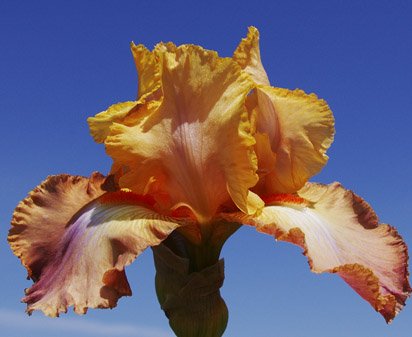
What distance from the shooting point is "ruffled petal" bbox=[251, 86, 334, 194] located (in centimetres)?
367

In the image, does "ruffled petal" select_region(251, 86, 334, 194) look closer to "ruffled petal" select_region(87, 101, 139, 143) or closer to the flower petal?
the flower petal

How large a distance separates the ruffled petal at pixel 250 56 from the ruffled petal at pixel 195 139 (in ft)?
1.48

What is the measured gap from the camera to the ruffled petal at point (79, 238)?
10.3 ft

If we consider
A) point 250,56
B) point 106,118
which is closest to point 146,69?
point 106,118

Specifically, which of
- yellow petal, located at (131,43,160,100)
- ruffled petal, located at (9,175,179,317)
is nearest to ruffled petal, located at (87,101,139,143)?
yellow petal, located at (131,43,160,100)

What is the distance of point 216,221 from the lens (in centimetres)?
346

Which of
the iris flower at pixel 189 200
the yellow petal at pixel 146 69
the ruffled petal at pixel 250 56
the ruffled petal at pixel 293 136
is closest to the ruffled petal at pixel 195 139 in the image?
the iris flower at pixel 189 200

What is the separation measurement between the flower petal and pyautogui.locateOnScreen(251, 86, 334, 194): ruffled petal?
139 millimetres

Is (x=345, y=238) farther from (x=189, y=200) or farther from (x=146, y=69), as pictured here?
(x=146, y=69)

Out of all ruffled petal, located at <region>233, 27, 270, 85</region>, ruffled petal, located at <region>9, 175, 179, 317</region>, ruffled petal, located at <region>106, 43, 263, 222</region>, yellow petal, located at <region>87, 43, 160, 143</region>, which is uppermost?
ruffled petal, located at <region>233, 27, 270, 85</region>

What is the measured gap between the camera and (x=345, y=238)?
12.1 feet

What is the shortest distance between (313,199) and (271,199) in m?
0.43

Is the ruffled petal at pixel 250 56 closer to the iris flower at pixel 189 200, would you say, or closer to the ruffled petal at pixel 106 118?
the iris flower at pixel 189 200

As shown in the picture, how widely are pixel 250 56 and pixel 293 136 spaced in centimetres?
53
